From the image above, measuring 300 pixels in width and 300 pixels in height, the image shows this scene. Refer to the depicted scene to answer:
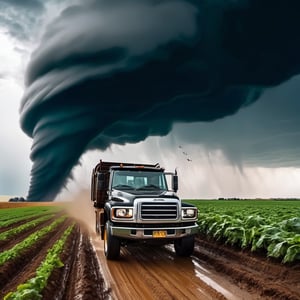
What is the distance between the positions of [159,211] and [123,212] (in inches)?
42.8

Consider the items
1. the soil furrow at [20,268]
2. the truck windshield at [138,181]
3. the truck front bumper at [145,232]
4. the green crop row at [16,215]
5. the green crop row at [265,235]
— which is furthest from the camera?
the green crop row at [16,215]

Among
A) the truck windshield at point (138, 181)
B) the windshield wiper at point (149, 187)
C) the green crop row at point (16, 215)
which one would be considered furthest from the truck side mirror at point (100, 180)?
the green crop row at point (16, 215)

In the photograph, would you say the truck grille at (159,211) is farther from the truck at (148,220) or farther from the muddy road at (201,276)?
the muddy road at (201,276)

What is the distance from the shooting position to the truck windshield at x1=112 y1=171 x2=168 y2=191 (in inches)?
473

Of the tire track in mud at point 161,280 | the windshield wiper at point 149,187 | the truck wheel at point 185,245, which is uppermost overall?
the windshield wiper at point 149,187

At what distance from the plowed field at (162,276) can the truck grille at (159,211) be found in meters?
1.42

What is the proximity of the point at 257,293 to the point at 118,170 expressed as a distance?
661 cm

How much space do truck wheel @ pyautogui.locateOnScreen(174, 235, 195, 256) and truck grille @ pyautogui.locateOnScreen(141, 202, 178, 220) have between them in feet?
3.69

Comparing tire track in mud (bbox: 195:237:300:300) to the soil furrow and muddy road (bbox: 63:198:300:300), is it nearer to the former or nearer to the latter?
muddy road (bbox: 63:198:300:300)

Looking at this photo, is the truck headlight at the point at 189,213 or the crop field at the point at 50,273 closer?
the crop field at the point at 50,273

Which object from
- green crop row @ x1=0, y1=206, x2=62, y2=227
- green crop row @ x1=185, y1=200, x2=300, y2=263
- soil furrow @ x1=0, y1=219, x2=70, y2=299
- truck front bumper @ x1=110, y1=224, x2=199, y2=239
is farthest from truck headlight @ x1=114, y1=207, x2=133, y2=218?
green crop row @ x1=0, y1=206, x2=62, y2=227

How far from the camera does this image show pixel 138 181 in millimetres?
12148

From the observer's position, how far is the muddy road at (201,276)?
7.18m

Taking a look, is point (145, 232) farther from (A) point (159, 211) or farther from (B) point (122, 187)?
(B) point (122, 187)
